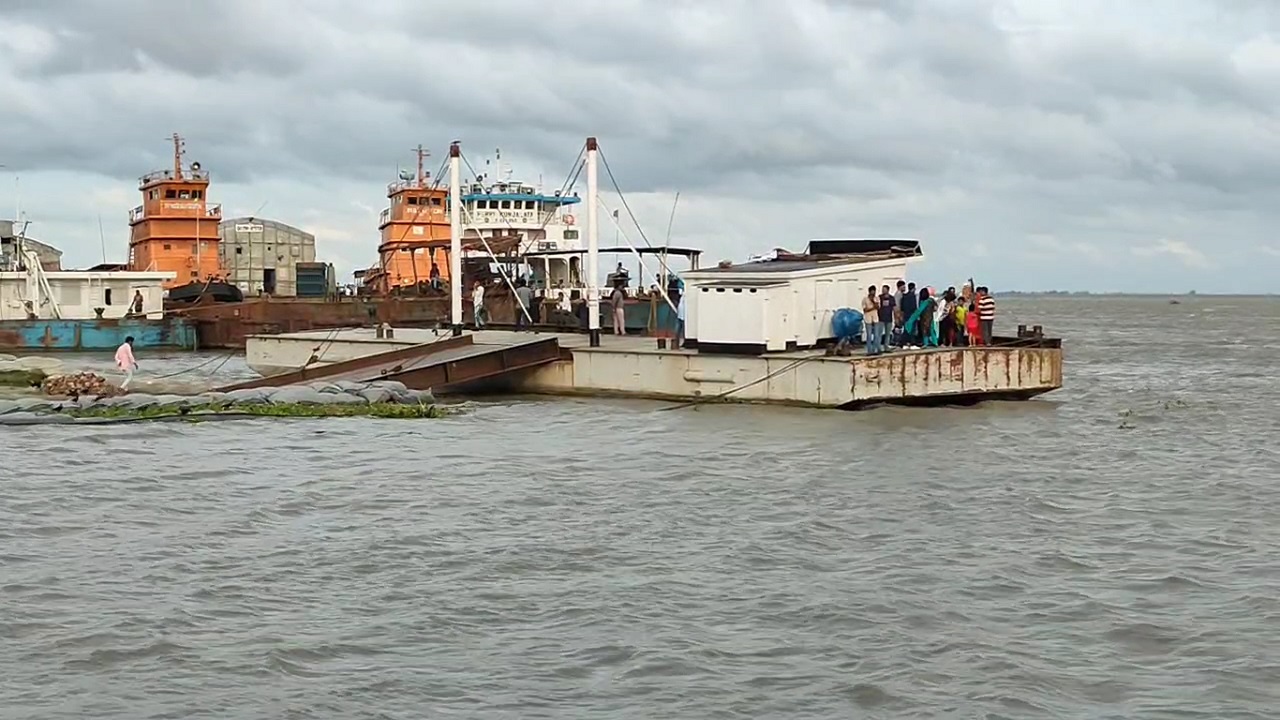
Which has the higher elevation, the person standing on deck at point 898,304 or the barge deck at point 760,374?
the person standing on deck at point 898,304

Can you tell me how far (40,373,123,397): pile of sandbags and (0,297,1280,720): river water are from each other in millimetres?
3519

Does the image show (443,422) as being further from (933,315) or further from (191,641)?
(191,641)

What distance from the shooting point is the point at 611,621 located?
36.7 feet

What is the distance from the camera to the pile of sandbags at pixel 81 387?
83.8 feet

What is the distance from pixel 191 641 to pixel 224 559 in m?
2.72

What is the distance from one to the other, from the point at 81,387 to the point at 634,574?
16.1m

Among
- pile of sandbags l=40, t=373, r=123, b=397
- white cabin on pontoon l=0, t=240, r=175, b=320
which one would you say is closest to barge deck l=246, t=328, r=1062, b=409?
pile of sandbags l=40, t=373, r=123, b=397

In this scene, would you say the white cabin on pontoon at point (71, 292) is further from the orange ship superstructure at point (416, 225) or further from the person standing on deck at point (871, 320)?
the person standing on deck at point (871, 320)

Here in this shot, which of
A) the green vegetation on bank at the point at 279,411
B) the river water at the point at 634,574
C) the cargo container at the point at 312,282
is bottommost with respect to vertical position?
the river water at the point at 634,574

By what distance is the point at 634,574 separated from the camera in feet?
41.7

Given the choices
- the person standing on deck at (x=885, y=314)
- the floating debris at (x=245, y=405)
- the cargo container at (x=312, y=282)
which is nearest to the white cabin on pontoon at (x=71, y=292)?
the cargo container at (x=312, y=282)

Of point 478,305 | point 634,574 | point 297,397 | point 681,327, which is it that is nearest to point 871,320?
point 681,327

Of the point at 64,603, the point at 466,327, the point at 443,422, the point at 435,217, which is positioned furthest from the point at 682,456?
the point at 435,217

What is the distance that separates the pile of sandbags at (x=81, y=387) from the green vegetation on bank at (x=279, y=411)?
2.20 m
